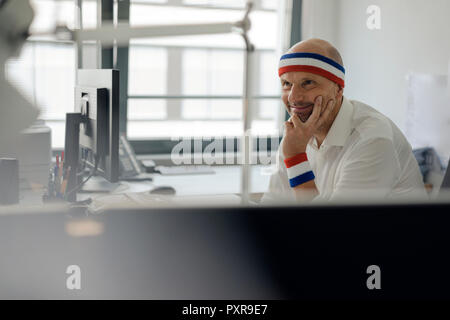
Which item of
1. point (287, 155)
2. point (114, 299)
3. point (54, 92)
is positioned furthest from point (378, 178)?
point (54, 92)

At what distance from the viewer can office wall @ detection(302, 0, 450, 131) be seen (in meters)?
2.27

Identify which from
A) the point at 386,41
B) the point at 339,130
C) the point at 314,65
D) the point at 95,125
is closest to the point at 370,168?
the point at 339,130

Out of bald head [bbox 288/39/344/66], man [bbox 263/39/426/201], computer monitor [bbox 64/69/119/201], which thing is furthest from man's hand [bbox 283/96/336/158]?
computer monitor [bbox 64/69/119/201]

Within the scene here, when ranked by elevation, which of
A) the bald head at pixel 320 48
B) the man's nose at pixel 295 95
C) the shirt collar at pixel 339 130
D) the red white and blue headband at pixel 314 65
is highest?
the bald head at pixel 320 48

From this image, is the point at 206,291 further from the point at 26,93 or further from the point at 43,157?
the point at 43,157

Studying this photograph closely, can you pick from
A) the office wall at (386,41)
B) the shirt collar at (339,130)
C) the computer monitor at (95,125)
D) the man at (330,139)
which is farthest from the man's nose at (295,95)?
the office wall at (386,41)

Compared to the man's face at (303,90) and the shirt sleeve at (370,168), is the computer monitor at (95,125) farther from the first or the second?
the shirt sleeve at (370,168)

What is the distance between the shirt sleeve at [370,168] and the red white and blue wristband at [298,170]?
0.23 ft

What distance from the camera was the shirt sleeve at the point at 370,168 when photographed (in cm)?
113

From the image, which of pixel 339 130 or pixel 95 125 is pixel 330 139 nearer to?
pixel 339 130

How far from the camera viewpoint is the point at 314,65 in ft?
3.89

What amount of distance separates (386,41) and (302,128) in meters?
1.57

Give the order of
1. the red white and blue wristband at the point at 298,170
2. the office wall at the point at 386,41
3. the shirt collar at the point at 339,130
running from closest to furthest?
1. the red white and blue wristband at the point at 298,170
2. the shirt collar at the point at 339,130
3. the office wall at the point at 386,41
